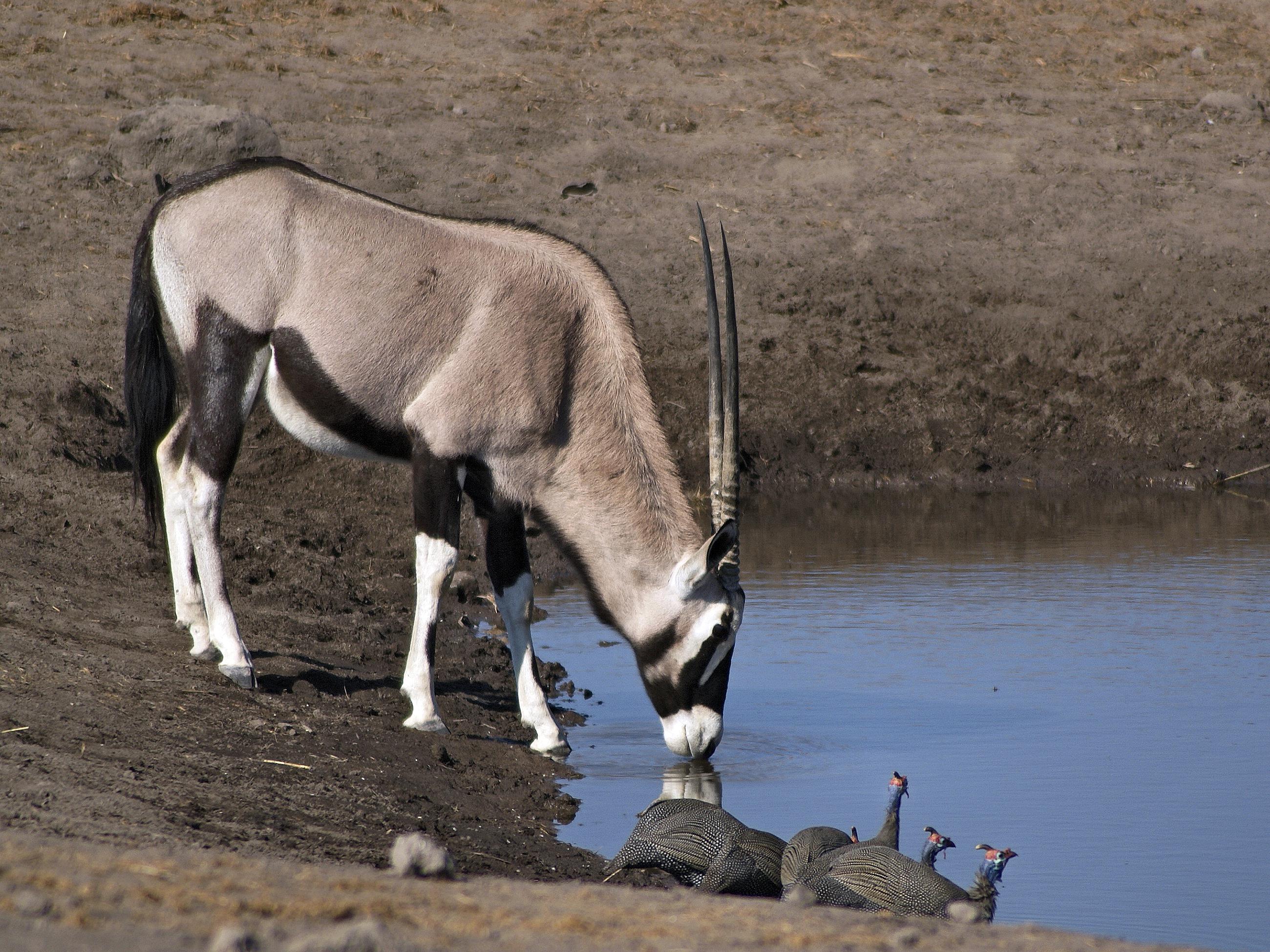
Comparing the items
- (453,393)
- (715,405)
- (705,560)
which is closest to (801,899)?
(705,560)

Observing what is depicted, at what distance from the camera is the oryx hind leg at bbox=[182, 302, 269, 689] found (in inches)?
235

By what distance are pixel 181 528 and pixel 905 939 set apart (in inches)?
167

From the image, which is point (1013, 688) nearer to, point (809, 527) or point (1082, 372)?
point (809, 527)

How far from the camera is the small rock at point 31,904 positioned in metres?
2.83

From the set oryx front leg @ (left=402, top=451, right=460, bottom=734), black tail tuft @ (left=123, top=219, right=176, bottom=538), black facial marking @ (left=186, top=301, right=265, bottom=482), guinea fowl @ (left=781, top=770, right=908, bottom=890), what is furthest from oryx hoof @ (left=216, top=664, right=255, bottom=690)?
guinea fowl @ (left=781, top=770, right=908, bottom=890)

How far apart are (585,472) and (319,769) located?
1.54m

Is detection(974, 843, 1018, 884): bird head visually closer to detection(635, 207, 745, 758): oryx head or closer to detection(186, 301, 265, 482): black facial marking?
detection(635, 207, 745, 758): oryx head

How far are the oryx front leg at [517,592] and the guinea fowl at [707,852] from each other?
4.22ft

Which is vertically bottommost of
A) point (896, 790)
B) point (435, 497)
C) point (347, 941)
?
point (896, 790)

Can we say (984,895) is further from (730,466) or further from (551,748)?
(551,748)

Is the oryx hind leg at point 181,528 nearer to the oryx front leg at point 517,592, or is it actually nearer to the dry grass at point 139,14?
the oryx front leg at point 517,592

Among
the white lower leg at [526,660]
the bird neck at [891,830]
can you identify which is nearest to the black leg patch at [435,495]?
the white lower leg at [526,660]

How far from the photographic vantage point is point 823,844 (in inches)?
191

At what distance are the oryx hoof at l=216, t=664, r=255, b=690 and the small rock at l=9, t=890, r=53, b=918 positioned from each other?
3.08 m
